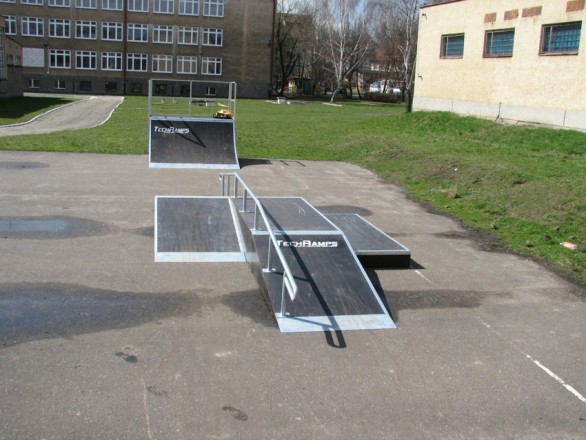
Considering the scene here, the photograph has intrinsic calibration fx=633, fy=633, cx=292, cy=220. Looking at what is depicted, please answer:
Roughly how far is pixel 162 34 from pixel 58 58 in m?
11.0

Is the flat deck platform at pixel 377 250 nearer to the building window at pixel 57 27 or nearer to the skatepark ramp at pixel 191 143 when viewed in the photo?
the skatepark ramp at pixel 191 143

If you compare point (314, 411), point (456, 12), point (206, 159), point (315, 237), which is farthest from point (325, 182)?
point (456, 12)

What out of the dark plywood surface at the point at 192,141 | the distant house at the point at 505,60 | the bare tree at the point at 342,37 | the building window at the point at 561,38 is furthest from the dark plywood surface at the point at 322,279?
the bare tree at the point at 342,37

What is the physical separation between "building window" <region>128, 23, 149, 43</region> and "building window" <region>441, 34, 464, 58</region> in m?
44.1

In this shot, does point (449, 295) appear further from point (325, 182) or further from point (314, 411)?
point (325, 182)

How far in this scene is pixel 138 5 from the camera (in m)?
66.6

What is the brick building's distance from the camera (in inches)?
2557

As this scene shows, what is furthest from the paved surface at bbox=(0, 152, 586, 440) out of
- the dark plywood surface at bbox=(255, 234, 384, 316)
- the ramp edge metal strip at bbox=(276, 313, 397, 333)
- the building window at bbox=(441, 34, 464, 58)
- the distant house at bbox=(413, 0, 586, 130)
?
the building window at bbox=(441, 34, 464, 58)

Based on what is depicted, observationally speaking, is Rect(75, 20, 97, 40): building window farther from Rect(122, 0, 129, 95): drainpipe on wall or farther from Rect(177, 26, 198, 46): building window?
Rect(177, 26, 198, 46): building window

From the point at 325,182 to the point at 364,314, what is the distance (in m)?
9.99

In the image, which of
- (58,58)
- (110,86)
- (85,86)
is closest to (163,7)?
(110,86)

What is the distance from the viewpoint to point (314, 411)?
17.2 feet

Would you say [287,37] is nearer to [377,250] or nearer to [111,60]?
[111,60]

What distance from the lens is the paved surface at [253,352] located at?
507 centimetres
